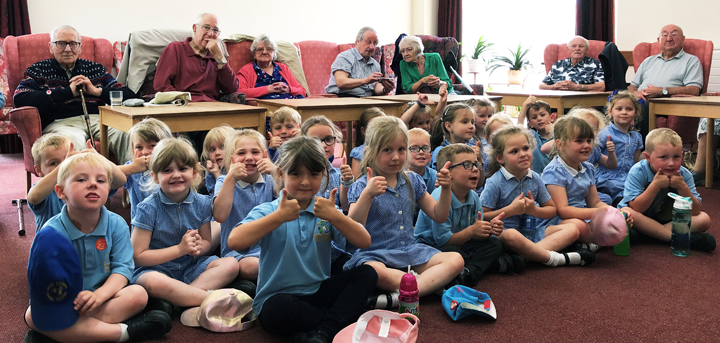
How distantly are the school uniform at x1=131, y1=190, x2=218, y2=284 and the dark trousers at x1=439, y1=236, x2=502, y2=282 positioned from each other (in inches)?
35.7

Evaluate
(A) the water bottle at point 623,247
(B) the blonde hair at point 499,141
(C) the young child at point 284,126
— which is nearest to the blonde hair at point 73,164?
(C) the young child at point 284,126

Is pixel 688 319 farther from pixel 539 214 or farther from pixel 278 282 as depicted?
pixel 278 282

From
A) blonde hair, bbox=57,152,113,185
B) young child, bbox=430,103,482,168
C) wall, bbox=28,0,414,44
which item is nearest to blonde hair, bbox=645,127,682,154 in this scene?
young child, bbox=430,103,482,168

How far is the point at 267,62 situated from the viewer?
4.42 m

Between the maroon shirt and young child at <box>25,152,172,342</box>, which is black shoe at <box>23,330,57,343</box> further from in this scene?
the maroon shirt

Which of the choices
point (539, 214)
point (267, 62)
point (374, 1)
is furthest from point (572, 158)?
point (374, 1)

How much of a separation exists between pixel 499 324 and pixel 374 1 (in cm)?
606

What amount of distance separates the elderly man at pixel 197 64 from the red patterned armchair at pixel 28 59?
60 centimetres

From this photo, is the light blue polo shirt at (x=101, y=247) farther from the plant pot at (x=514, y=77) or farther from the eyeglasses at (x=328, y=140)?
the plant pot at (x=514, y=77)

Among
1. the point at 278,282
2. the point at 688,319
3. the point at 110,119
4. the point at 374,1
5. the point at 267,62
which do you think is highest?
the point at 374,1

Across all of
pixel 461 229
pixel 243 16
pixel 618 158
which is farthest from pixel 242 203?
pixel 243 16

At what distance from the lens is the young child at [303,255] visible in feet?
5.24

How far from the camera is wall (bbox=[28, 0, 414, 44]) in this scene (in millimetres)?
5277

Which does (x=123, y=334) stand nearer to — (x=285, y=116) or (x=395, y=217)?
(x=395, y=217)
